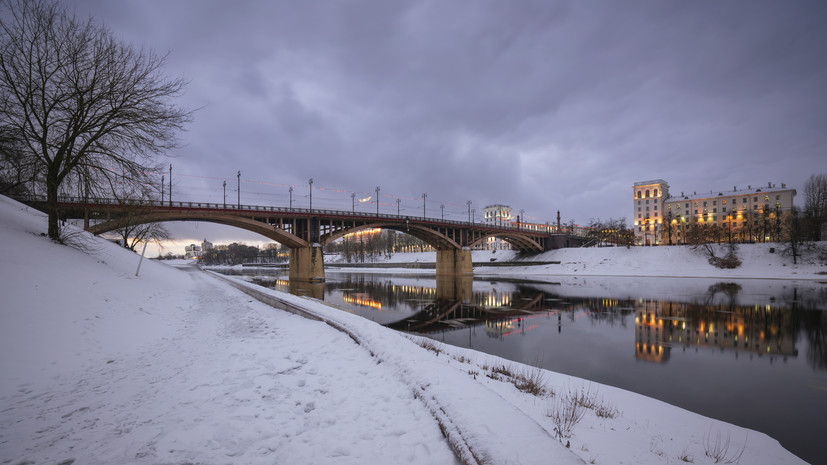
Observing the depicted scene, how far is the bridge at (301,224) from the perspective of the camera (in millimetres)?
32031

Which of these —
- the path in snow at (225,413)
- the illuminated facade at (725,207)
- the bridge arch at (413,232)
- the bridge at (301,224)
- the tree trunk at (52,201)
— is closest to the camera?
the path in snow at (225,413)

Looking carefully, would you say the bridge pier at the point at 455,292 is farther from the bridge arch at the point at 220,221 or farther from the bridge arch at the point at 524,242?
the bridge arch at the point at 524,242

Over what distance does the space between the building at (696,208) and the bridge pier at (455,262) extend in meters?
60.6

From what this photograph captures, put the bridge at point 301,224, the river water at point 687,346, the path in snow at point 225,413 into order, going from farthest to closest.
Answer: the bridge at point 301,224 < the river water at point 687,346 < the path in snow at point 225,413

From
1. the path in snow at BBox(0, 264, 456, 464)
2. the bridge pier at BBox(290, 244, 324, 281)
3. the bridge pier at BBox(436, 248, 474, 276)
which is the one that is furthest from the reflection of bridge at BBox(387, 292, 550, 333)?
the bridge pier at BBox(436, 248, 474, 276)

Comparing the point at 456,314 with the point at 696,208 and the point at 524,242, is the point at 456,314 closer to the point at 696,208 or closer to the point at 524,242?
the point at 524,242

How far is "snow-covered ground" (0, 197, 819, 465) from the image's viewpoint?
3664mm

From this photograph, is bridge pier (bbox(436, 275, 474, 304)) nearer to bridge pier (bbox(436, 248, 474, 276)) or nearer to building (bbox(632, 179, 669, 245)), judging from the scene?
bridge pier (bbox(436, 248, 474, 276))

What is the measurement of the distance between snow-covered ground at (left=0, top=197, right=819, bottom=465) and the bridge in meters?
23.2

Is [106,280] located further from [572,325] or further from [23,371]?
[572,325]

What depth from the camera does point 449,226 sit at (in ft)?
216

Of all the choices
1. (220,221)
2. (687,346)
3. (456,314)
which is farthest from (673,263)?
(220,221)

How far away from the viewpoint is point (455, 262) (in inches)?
2675

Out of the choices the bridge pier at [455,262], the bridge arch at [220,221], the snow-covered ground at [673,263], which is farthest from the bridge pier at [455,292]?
the snow-covered ground at [673,263]
